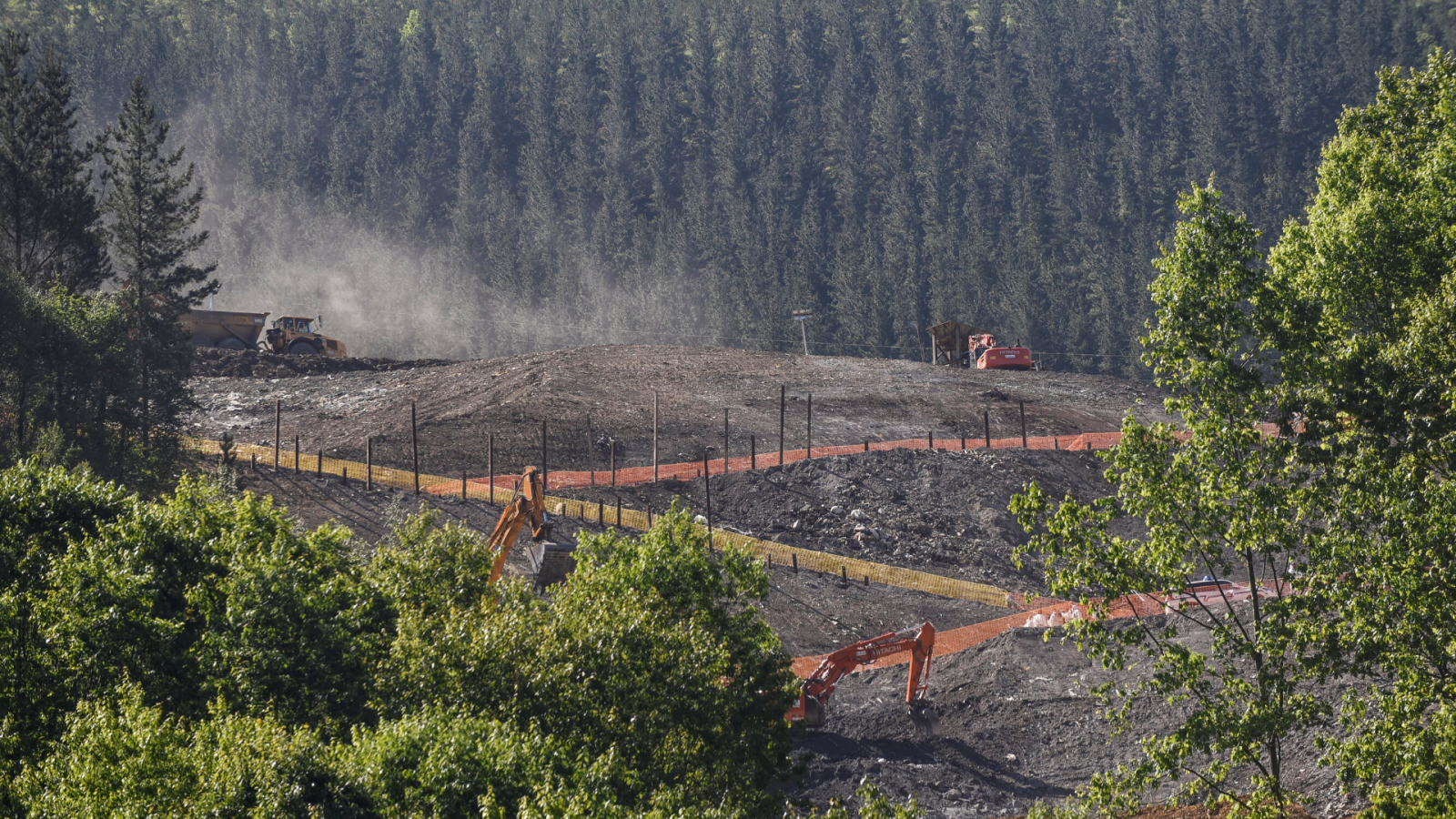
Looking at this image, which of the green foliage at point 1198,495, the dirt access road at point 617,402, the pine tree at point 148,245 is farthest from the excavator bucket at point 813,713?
the pine tree at point 148,245

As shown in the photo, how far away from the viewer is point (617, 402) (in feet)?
172

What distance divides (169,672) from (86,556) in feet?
9.80

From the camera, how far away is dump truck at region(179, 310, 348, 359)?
6738 cm

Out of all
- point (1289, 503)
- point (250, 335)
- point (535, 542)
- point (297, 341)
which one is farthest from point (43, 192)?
point (1289, 503)

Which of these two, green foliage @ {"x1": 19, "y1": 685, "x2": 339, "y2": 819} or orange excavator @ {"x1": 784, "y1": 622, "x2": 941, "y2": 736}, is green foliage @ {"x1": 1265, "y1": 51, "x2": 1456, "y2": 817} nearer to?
orange excavator @ {"x1": 784, "y1": 622, "x2": 941, "y2": 736}

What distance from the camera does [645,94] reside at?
142 m

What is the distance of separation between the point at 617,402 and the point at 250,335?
94.2 feet

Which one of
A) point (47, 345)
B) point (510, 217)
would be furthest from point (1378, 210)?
point (510, 217)

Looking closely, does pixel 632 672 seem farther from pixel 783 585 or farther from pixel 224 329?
pixel 224 329

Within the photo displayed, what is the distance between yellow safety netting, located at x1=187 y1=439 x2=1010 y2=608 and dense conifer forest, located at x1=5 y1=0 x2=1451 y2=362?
69552mm

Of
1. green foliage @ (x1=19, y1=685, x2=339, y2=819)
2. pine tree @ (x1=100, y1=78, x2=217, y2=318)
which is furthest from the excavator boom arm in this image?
pine tree @ (x1=100, y1=78, x2=217, y2=318)

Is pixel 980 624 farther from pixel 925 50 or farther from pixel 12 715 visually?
pixel 925 50

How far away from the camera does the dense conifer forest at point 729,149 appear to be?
11575cm

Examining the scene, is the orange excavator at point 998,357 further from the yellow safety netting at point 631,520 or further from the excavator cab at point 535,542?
the excavator cab at point 535,542
